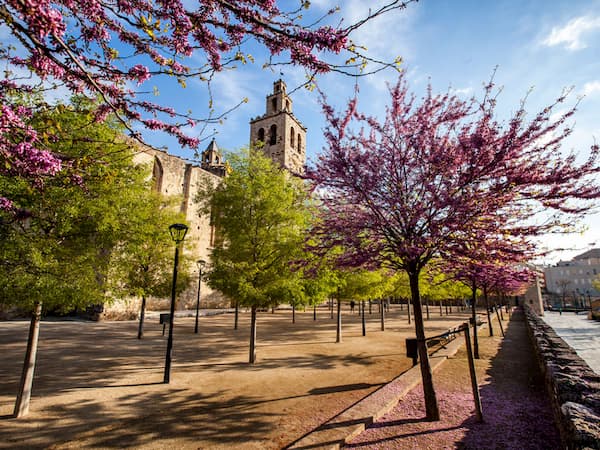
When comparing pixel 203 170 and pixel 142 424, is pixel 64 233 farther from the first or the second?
pixel 203 170

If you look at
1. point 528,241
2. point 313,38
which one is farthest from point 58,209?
point 528,241

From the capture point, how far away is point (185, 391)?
6922mm

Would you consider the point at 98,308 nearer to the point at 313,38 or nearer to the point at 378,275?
the point at 378,275

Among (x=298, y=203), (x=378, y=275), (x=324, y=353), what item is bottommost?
(x=324, y=353)

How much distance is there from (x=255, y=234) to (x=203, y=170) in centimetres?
2876

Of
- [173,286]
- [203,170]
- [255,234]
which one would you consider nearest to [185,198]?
[203,170]

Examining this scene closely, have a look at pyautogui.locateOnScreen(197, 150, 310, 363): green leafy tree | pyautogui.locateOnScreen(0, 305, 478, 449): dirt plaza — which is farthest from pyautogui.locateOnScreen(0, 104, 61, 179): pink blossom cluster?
pyautogui.locateOnScreen(197, 150, 310, 363): green leafy tree

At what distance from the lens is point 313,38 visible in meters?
2.75

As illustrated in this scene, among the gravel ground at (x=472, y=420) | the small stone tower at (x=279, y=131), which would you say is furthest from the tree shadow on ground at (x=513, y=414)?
the small stone tower at (x=279, y=131)

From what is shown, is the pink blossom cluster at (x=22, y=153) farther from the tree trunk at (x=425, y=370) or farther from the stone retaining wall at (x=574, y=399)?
the stone retaining wall at (x=574, y=399)

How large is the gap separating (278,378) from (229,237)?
15.9 ft

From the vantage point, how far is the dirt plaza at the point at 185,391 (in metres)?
4.76

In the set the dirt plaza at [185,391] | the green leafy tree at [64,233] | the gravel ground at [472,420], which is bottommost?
the dirt plaza at [185,391]

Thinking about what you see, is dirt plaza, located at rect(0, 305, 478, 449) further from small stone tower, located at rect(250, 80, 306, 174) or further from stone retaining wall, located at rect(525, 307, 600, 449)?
small stone tower, located at rect(250, 80, 306, 174)
